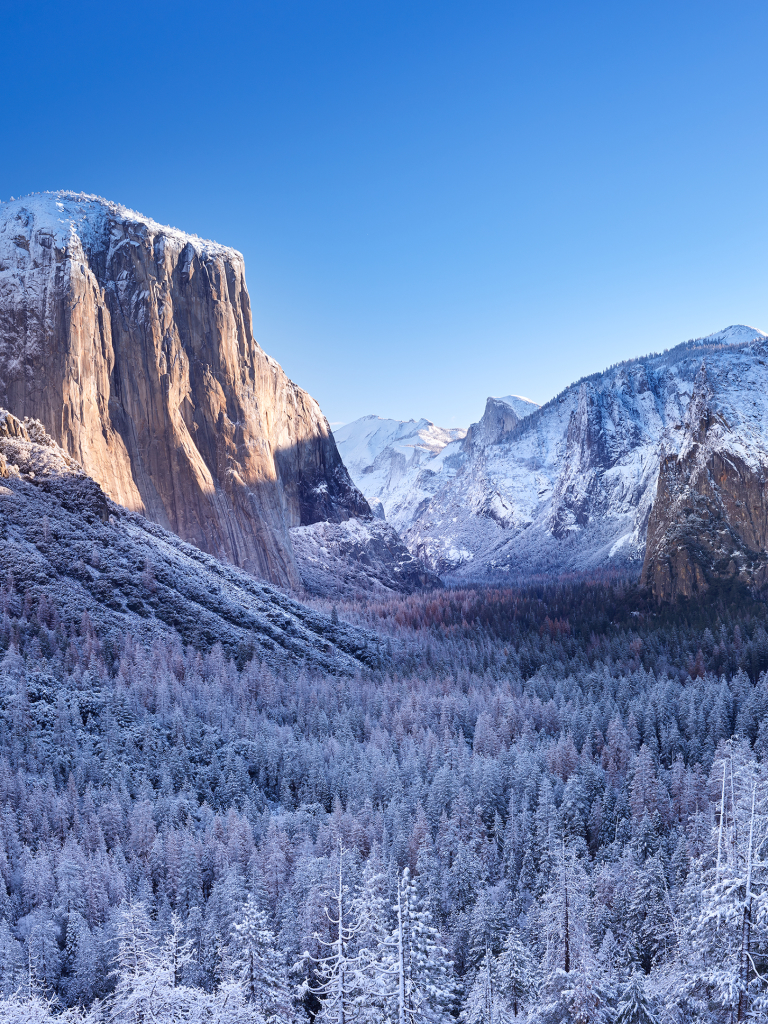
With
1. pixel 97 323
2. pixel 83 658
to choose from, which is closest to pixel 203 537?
pixel 97 323

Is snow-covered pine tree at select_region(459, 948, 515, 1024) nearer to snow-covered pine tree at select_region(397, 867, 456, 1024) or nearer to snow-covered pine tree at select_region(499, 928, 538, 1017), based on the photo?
snow-covered pine tree at select_region(499, 928, 538, 1017)

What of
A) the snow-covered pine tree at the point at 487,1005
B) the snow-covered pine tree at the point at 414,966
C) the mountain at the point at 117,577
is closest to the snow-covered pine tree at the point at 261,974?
the snow-covered pine tree at the point at 487,1005

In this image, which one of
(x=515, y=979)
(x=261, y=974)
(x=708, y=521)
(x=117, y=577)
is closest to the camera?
(x=261, y=974)

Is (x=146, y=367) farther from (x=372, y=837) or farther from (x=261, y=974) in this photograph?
(x=261, y=974)

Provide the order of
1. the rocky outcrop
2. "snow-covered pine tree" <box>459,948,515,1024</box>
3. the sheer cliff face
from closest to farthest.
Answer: "snow-covered pine tree" <box>459,948,515,1024</box> → the sheer cliff face → the rocky outcrop

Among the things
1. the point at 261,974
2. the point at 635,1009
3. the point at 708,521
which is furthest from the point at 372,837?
the point at 708,521

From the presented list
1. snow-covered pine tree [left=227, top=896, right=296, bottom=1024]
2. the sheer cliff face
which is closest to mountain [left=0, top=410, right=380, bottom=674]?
the sheer cliff face

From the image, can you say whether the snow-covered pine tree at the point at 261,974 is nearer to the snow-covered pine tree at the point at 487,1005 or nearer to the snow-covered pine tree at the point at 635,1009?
the snow-covered pine tree at the point at 487,1005
